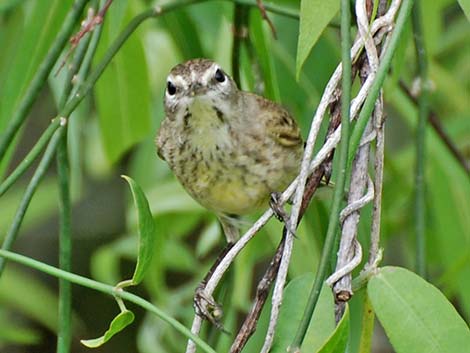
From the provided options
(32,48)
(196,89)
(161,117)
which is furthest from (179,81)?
(161,117)

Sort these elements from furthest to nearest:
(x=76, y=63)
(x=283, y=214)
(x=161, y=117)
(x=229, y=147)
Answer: (x=161, y=117)
(x=229, y=147)
(x=76, y=63)
(x=283, y=214)

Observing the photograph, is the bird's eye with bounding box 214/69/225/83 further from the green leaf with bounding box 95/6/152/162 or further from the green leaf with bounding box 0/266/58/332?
the green leaf with bounding box 0/266/58/332

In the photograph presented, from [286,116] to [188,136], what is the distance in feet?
0.87

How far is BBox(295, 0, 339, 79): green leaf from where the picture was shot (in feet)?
5.04

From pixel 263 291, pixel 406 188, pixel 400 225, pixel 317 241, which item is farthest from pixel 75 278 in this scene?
pixel 400 225

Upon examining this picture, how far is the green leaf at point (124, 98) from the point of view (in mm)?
2383

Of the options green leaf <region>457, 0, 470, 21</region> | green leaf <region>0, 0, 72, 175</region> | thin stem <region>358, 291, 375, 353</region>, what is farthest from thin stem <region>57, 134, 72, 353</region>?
green leaf <region>457, 0, 470, 21</region>

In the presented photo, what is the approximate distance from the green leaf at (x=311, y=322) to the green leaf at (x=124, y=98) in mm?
1047

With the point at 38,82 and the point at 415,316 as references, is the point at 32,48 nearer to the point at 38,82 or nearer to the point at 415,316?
the point at 38,82

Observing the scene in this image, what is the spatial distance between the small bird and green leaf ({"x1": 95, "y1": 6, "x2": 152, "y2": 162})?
0.18 m

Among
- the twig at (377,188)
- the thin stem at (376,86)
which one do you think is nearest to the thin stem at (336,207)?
the thin stem at (376,86)

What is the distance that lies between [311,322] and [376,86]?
0.30 metres

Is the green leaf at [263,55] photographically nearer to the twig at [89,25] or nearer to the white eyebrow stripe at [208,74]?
the white eyebrow stripe at [208,74]

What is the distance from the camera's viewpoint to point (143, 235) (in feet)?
4.82
